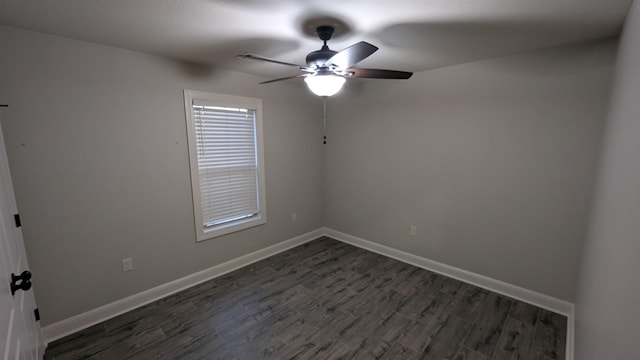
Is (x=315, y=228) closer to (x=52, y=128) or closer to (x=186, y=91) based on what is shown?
(x=186, y=91)

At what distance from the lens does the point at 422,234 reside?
3.31 m

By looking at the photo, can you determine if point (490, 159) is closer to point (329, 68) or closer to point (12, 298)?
point (329, 68)

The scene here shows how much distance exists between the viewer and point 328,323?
7.72 ft

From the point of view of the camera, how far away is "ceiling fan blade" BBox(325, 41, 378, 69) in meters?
1.47

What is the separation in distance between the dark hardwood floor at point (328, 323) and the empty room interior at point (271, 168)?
20mm

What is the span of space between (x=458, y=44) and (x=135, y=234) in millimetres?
3306

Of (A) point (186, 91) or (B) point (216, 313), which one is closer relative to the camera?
(B) point (216, 313)

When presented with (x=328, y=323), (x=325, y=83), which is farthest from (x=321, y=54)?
(x=328, y=323)

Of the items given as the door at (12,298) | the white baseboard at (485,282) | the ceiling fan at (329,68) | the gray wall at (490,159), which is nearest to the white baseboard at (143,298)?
the door at (12,298)

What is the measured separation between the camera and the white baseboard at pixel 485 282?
240cm

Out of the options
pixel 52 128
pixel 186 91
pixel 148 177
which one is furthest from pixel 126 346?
pixel 186 91

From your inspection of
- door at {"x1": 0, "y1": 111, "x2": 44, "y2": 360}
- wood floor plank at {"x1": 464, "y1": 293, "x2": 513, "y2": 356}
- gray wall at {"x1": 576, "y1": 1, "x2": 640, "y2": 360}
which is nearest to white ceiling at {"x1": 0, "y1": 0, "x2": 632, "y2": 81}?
gray wall at {"x1": 576, "y1": 1, "x2": 640, "y2": 360}

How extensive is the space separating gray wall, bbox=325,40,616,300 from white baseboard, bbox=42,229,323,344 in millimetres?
1651

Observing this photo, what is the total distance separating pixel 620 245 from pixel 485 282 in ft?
6.67
